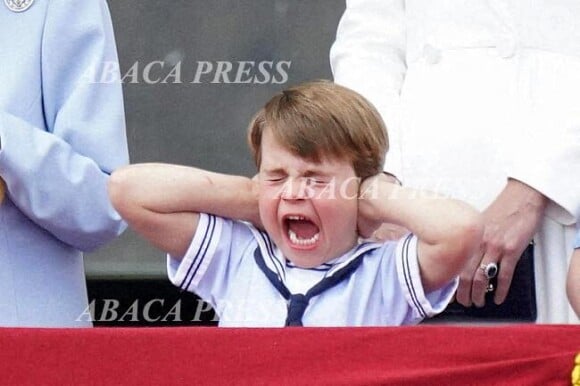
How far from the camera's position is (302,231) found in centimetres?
213

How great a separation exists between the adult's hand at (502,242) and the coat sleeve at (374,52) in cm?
29

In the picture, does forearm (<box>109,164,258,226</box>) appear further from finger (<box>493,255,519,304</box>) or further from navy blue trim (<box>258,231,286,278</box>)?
finger (<box>493,255,519,304</box>)

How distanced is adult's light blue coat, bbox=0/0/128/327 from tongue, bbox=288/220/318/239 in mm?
300

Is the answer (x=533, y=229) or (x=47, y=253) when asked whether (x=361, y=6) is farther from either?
(x=47, y=253)

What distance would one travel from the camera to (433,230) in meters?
2.08

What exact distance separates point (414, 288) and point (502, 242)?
277 mm

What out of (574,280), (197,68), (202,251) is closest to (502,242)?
(574,280)

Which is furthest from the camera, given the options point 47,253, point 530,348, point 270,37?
point 270,37

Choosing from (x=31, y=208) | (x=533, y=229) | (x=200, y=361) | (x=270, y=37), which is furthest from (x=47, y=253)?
(x=270, y=37)

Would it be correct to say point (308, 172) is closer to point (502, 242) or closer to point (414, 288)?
point (414, 288)

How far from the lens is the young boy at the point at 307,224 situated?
2.09 m

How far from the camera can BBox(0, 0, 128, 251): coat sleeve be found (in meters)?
2.14

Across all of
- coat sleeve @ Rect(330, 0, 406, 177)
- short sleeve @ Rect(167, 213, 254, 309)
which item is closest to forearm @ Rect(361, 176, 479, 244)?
short sleeve @ Rect(167, 213, 254, 309)

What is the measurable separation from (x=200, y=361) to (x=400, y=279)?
369 mm
